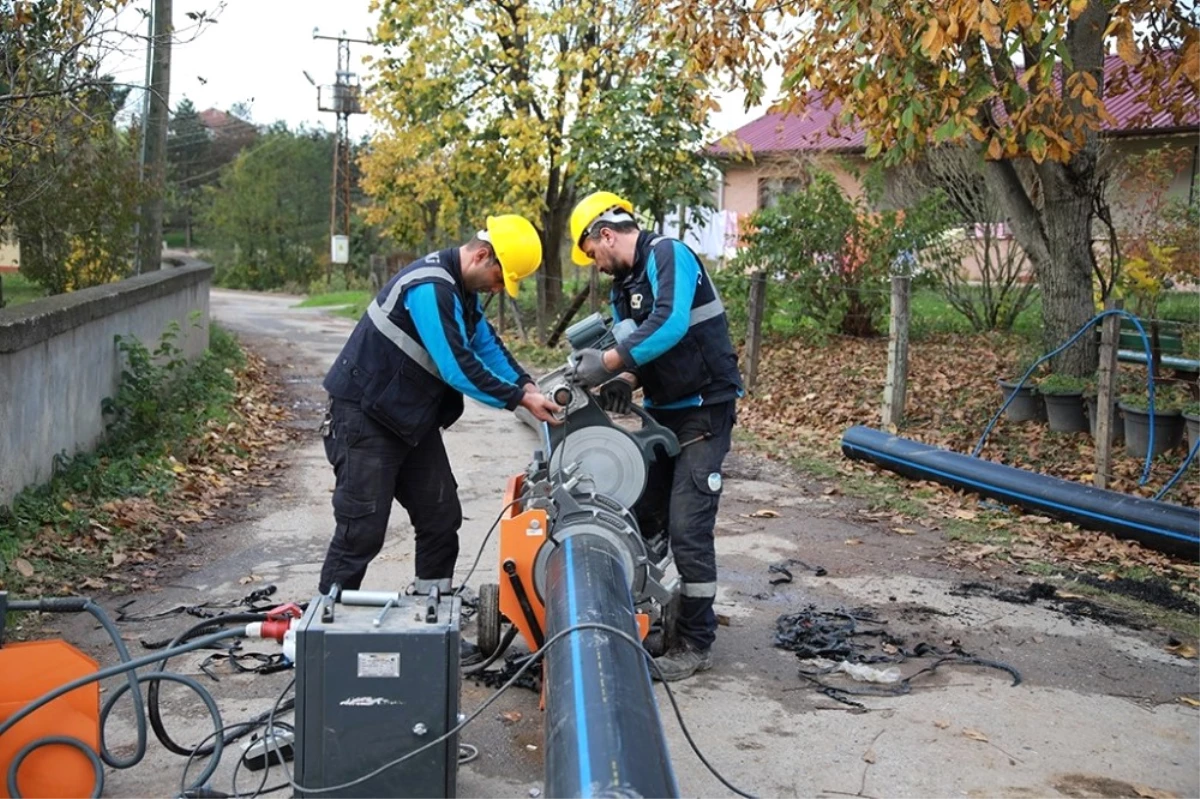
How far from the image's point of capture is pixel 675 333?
5301 mm

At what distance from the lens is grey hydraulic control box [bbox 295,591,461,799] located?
358 cm

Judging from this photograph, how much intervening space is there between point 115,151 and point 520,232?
35.9 feet

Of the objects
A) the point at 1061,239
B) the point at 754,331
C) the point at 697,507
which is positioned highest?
the point at 1061,239

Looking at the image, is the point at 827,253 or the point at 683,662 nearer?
the point at 683,662

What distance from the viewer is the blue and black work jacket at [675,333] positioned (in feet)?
17.4

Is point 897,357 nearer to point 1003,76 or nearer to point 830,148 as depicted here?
point 1003,76

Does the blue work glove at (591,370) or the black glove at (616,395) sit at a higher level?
the blue work glove at (591,370)

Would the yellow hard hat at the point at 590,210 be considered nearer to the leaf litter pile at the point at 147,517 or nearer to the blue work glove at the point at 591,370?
the blue work glove at the point at 591,370

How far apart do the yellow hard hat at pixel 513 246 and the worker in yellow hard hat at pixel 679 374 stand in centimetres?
45

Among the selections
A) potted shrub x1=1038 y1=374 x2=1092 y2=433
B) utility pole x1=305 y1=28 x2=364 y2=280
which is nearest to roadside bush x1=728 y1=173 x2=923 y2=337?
potted shrub x1=1038 y1=374 x2=1092 y2=433

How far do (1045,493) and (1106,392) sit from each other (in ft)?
3.63

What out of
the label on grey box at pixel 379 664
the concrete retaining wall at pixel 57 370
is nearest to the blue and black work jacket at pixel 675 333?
the label on grey box at pixel 379 664

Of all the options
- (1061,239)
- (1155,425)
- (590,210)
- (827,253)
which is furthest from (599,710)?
(827,253)

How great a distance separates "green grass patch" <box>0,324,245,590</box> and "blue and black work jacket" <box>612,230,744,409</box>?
3.30 m
